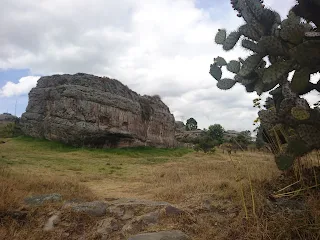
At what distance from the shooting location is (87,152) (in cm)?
1895

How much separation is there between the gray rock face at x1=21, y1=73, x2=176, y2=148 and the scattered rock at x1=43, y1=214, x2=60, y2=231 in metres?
16.1

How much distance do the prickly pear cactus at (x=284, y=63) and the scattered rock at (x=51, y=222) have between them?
341 centimetres

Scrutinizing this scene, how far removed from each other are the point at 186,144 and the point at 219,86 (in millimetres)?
31745

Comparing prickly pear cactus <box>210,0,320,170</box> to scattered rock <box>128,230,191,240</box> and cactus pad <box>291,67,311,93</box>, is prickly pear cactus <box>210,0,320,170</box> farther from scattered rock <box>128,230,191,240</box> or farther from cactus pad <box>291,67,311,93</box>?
scattered rock <box>128,230,191,240</box>

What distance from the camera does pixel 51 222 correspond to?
472 cm

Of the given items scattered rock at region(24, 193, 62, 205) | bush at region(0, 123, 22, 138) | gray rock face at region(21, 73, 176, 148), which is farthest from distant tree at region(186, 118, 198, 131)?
scattered rock at region(24, 193, 62, 205)

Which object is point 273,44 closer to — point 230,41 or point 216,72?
point 230,41

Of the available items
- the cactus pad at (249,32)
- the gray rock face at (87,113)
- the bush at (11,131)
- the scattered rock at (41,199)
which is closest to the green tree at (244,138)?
the cactus pad at (249,32)

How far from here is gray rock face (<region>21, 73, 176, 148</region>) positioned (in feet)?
68.5

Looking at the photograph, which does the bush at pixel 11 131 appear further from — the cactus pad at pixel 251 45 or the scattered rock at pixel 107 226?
the cactus pad at pixel 251 45

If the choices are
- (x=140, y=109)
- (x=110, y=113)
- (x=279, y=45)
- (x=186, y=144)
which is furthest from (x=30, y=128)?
(x=279, y=45)

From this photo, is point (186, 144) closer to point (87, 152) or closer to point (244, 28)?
point (87, 152)

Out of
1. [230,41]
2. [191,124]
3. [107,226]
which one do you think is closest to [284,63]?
[230,41]

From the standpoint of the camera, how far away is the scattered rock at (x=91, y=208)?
4914 millimetres
